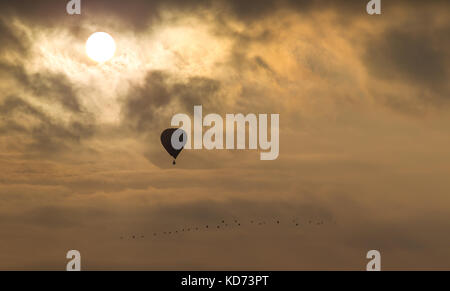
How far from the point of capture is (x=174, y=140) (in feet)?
288

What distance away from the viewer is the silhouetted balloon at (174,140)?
87.4 metres

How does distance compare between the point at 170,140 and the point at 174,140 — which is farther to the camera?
the point at 174,140

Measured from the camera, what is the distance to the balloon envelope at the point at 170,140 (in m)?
87.4

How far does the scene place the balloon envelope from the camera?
8744cm

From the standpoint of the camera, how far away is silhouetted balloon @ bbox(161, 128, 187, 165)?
87.4 m

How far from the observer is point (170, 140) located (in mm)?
87688

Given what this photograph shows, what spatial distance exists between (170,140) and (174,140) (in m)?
0.55
